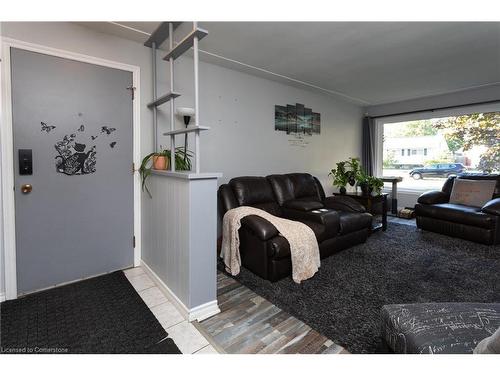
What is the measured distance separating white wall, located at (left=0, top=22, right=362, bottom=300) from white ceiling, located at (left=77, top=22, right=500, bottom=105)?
169mm

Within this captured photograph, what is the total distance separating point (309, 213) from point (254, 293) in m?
1.16

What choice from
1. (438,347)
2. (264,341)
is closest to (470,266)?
(438,347)

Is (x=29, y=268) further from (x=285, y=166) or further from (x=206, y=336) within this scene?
(x=285, y=166)

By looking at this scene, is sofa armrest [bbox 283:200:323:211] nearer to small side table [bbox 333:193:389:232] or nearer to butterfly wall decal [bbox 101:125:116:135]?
small side table [bbox 333:193:389:232]

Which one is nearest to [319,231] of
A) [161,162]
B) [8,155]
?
[161,162]

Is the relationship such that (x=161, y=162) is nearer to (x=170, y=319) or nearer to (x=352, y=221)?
(x=170, y=319)

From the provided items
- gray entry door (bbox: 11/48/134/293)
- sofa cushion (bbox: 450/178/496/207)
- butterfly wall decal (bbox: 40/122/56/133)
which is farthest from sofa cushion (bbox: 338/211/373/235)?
butterfly wall decal (bbox: 40/122/56/133)

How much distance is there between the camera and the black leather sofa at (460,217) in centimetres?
338

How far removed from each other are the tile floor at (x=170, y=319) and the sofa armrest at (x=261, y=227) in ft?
3.06

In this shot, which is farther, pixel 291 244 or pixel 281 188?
pixel 281 188

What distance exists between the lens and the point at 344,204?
353 cm

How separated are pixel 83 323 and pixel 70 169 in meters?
1.30

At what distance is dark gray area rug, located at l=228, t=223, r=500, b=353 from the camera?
1.81 metres

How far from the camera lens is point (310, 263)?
2.53m
